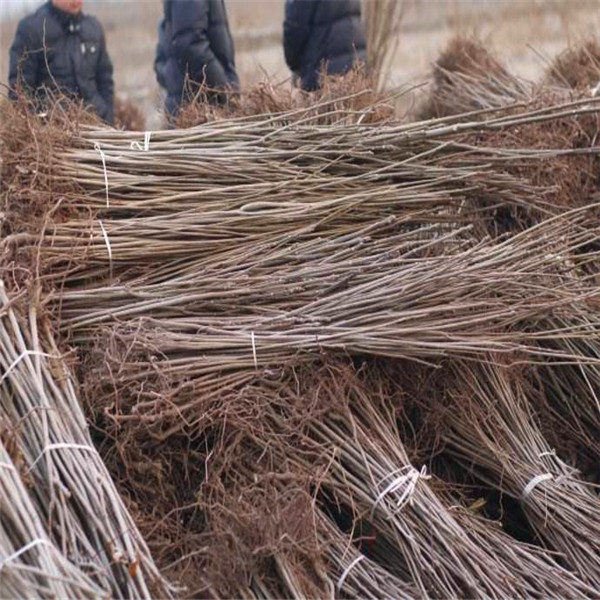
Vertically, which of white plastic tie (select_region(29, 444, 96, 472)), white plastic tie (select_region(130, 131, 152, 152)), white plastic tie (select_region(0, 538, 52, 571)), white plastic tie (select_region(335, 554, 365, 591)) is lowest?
white plastic tie (select_region(335, 554, 365, 591))

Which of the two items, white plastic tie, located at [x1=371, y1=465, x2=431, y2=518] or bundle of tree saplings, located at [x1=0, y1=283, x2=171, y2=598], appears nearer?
bundle of tree saplings, located at [x1=0, y1=283, x2=171, y2=598]

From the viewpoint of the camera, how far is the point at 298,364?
262 centimetres

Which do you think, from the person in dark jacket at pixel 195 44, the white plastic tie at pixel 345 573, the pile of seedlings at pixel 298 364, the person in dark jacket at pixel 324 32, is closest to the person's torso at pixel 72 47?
the person in dark jacket at pixel 195 44

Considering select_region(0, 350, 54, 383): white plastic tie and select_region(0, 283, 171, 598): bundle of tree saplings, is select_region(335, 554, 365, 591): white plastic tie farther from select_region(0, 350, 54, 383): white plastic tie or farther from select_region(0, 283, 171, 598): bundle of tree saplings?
select_region(0, 350, 54, 383): white plastic tie

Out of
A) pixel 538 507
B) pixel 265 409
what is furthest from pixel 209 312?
pixel 538 507

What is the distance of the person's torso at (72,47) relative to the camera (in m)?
4.62

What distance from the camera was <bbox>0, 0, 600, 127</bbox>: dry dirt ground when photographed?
7.19 metres

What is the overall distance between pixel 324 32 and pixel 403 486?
2.98 meters

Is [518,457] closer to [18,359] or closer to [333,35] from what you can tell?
[18,359]

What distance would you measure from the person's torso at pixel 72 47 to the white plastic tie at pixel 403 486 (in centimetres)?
277

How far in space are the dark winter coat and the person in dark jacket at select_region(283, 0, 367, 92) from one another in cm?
94

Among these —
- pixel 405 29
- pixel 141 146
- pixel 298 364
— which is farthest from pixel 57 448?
pixel 405 29

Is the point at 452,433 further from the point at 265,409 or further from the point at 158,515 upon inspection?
the point at 158,515

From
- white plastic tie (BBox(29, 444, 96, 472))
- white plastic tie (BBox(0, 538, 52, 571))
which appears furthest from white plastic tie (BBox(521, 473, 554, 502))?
white plastic tie (BBox(0, 538, 52, 571))
